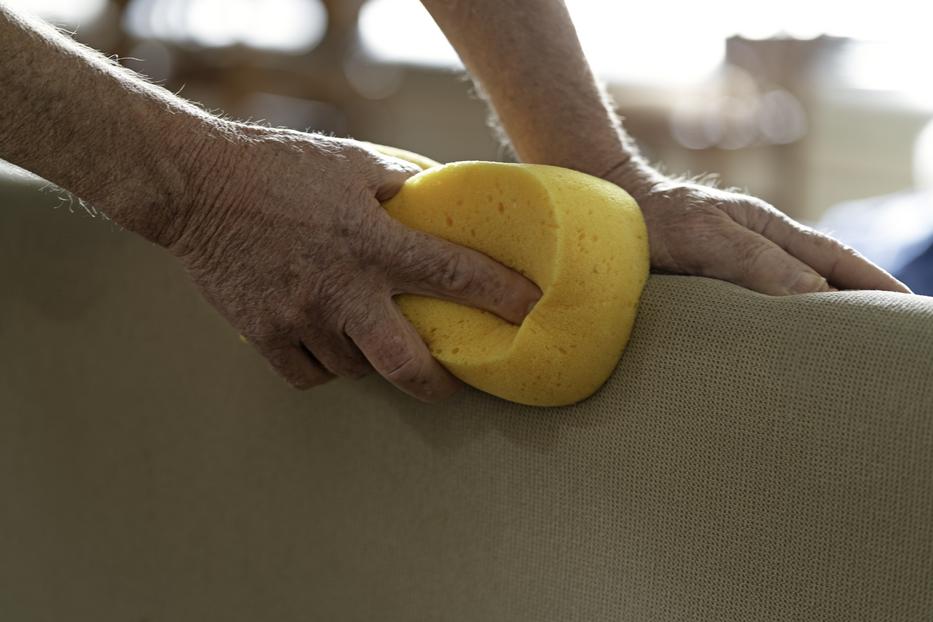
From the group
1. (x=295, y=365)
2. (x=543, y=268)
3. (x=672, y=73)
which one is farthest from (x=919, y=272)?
(x=672, y=73)

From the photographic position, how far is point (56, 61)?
2.12 ft

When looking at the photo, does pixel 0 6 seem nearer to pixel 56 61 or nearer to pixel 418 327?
pixel 56 61

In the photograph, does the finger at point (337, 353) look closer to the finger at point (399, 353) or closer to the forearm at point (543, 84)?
the finger at point (399, 353)

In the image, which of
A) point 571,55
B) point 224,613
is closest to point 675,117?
point 571,55

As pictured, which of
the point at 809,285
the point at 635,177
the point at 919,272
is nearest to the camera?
the point at 809,285

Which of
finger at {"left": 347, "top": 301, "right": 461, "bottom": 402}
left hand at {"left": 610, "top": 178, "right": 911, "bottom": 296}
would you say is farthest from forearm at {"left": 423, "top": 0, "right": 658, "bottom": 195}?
finger at {"left": 347, "top": 301, "right": 461, "bottom": 402}

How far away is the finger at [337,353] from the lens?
2.27 ft

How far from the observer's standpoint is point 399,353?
→ 66 cm

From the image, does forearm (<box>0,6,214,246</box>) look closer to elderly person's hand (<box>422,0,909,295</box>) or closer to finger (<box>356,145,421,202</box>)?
finger (<box>356,145,421,202</box>)

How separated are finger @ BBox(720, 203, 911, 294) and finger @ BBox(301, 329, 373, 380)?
306 mm

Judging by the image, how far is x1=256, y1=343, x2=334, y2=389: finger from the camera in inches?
27.7

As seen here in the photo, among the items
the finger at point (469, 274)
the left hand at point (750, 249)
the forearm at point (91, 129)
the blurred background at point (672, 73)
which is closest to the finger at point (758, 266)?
the left hand at point (750, 249)

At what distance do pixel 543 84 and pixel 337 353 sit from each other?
30 centimetres

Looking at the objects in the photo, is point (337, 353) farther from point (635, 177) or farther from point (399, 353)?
point (635, 177)
